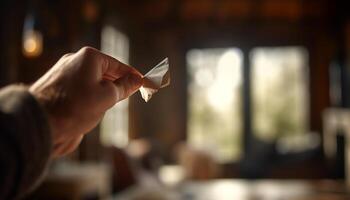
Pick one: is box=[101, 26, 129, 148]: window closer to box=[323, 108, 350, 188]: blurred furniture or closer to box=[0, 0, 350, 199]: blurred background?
box=[0, 0, 350, 199]: blurred background

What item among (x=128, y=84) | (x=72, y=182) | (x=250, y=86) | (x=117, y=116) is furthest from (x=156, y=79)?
(x=250, y=86)

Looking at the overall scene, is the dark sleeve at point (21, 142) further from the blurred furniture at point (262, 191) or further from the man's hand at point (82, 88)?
the blurred furniture at point (262, 191)

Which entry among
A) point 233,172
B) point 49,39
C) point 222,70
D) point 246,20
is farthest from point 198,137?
point 49,39

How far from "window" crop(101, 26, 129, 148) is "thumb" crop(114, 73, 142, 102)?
4.00m

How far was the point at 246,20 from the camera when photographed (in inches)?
292

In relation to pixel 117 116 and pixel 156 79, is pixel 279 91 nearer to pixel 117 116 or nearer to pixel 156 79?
pixel 117 116

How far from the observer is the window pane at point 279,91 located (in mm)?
7500

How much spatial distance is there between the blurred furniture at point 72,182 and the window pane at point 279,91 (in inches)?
198

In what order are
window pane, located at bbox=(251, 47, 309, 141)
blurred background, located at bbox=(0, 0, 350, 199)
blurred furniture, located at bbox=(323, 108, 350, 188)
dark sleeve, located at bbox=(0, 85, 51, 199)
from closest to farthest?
dark sleeve, located at bbox=(0, 85, 51, 199), blurred furniture, located at bbox=(323, 108, 350, 188), blurred background, located at bbox=(0, 0, 350, 199), window pane, located at bbox=(251, 47, 309, 141)

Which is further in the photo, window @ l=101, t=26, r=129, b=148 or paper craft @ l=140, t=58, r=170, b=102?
window @ l=101, t=26, r=129, b=148

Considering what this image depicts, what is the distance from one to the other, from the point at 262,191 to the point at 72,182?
86 centimetres

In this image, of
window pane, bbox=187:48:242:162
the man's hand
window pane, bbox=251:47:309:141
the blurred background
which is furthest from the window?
the man's hand

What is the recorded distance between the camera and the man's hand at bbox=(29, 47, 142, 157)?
15.8 inches

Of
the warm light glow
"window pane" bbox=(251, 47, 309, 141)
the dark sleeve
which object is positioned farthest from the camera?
"window pane" bbox=(251, 47, 309, 141)
